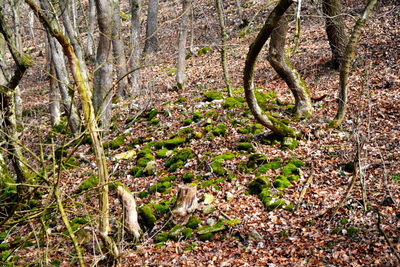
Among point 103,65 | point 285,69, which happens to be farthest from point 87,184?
point 285,69

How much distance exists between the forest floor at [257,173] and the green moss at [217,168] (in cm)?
2

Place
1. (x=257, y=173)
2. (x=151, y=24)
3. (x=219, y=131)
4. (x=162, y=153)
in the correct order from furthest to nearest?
(x=151, y=24), (x=219, y=131), (x=162, y=153), (x=257, y=173)

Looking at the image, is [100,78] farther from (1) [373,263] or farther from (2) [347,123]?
(1) [373,263]

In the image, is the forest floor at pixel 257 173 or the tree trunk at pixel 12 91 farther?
the tree trunk at pixel 12 91

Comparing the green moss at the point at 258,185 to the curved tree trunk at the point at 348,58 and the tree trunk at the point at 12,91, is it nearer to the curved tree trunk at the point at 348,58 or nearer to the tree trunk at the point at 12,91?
the curved tree trunk at the point at 348,58

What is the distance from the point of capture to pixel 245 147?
8008 mm

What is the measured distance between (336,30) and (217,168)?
597 cm

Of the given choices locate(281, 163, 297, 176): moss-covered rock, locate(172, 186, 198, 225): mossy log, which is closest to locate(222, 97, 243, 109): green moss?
locate(281, 163, 297, 176): moss-covered rock

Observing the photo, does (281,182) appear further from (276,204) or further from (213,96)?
(213,96)

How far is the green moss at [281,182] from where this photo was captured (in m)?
6.61

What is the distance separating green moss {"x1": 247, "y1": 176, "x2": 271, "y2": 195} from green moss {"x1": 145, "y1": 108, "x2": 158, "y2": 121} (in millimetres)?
4626

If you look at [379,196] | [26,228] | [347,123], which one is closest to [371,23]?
[347,123]

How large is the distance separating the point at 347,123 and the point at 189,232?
4.60 metres

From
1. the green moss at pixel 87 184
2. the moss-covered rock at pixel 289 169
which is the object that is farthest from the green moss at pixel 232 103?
the green moss at pixel 87 184
